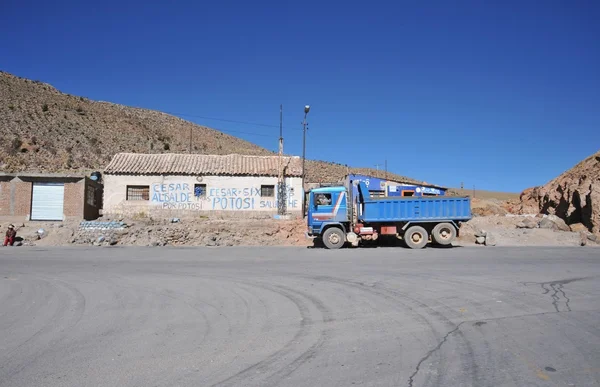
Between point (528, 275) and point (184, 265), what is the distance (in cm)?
1004

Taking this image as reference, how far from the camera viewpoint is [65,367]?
211 inches

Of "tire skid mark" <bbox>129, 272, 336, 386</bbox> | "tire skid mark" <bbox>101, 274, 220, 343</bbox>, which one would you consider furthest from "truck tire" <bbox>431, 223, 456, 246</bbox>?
"tire skid mark" <bbox>101, 274, 220, 343</bbox>

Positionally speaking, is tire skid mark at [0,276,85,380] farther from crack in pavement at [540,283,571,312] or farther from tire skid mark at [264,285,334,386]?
crack in pavement at [540,283,571,312]

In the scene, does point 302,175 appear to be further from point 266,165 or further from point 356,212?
point 356,212

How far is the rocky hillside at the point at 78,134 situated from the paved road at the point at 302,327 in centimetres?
3560

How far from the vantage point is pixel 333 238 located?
2236 cm

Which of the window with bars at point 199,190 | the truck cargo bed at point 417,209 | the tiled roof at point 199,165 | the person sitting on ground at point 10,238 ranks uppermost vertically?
the tiled roof at point 199,165

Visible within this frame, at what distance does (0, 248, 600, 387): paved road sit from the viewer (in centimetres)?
506

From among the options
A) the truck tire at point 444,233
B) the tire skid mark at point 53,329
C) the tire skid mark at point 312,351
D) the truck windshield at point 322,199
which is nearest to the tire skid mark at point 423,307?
the tire skid mark at point 312,351

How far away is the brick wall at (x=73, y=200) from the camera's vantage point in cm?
2938

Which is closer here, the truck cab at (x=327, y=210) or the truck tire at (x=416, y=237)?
the truck tire at (x=416, y=237)

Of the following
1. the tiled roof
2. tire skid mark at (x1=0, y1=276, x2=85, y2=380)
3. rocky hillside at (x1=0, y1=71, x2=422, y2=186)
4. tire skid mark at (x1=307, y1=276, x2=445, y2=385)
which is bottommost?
tire skid mark at (x1=0, y1=276, x2=85, y2=380)

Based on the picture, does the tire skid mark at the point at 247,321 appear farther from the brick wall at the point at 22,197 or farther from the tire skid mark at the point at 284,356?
the brick wall at the point at 22,197

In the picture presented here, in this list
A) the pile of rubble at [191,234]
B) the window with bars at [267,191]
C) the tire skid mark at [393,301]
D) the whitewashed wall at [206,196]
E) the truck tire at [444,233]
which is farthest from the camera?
the window with bars at [267,191]
